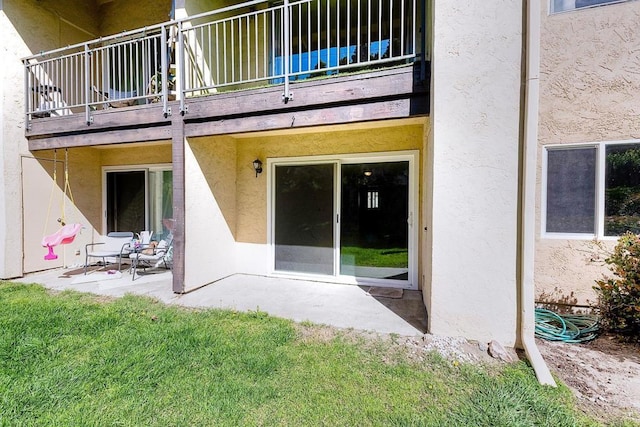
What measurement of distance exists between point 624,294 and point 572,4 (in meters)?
4.05

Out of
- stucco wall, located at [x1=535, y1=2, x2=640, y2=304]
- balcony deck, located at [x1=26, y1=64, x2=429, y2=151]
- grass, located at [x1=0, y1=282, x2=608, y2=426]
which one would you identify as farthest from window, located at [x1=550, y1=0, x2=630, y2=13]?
grass, located at [x1=0, y1=282, x2=608, y2=426]

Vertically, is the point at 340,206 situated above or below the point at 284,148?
below

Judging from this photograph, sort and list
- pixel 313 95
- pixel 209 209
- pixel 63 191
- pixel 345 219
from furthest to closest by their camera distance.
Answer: pixel 63 191
pixel 345 219
pixel 209 209
pixel 313 95

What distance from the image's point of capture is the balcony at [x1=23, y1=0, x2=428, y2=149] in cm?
420

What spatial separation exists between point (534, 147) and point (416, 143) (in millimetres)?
2489

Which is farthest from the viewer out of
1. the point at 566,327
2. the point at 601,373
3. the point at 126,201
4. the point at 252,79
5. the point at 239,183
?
the point at 126,201

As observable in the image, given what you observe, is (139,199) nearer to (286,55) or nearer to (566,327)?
(286,55)

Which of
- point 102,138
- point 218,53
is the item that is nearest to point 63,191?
point 102,138

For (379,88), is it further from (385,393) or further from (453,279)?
(385,393)

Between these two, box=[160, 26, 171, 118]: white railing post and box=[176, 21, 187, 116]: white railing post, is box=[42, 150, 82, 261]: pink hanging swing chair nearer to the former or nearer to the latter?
box=[160, 26, 171, 118]: white railing post

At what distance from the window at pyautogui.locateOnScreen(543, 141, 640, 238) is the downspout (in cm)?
164

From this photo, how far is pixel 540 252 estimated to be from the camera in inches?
175

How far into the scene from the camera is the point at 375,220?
595 centimetres

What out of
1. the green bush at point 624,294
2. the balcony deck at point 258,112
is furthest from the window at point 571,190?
the balcony deck at point 258,112
